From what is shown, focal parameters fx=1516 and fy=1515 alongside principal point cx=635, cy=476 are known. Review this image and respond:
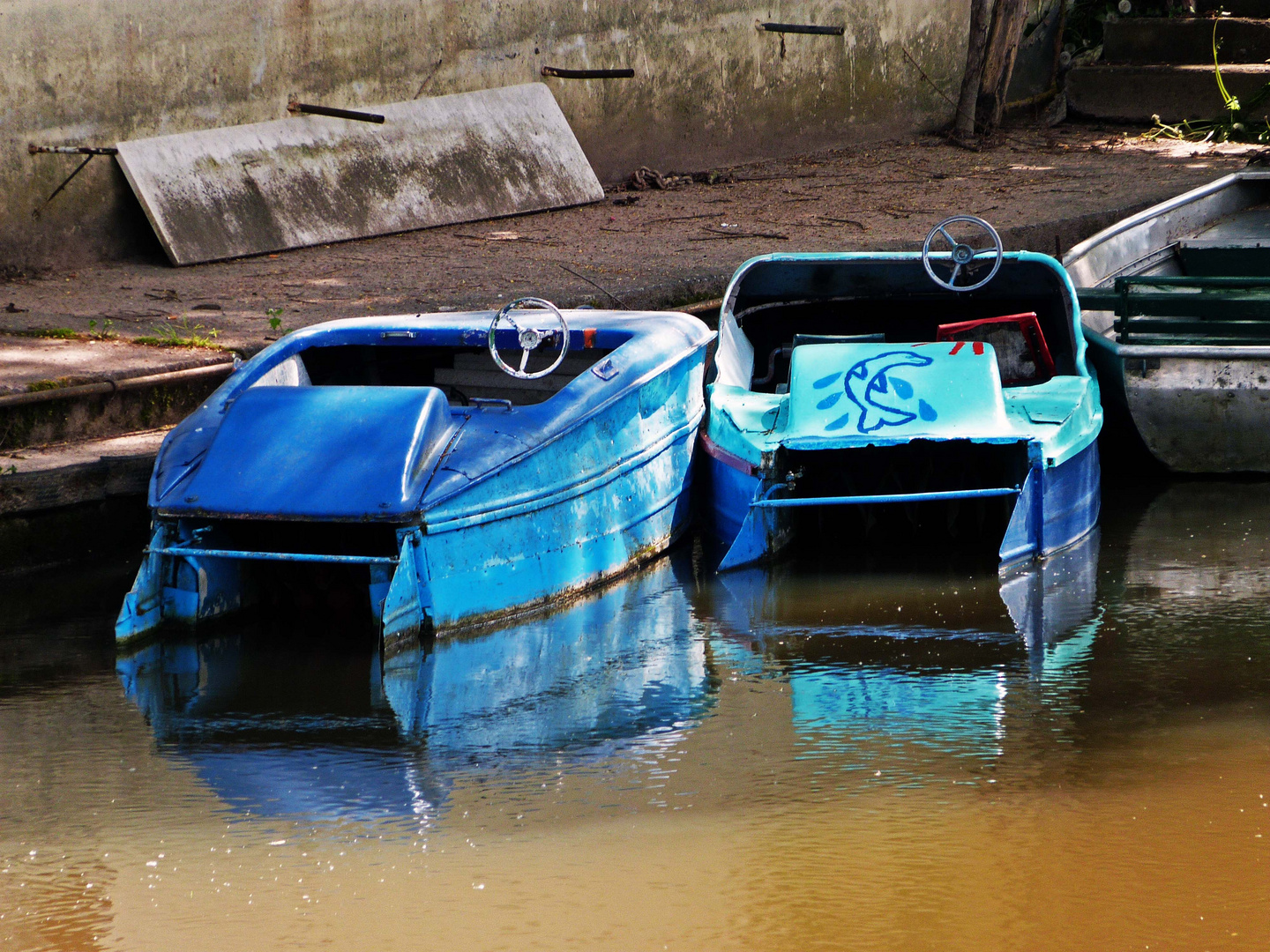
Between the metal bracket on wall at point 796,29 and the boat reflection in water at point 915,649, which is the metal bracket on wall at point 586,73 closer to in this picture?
the metal bracket on wall at point 796,29

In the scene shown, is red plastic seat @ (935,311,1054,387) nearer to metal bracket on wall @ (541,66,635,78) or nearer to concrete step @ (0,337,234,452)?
concrete step @ (0,337,234,452)

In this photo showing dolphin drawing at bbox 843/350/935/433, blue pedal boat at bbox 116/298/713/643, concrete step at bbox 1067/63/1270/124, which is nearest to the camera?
blue pedal boat at bbox 116/298/713/643

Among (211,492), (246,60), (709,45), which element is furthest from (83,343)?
(709,45)

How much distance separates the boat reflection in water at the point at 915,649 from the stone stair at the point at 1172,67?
35.5 feet

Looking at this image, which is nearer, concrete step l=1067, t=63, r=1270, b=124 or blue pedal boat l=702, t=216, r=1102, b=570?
blue pedal boat l=702, t=216, r=1102, b=570

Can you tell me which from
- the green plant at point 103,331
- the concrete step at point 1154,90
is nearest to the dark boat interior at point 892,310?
the green plant at point 103,331

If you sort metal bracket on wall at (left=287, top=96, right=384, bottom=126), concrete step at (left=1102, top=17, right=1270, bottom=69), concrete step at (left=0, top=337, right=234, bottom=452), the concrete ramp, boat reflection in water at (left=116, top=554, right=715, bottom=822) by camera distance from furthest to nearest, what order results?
concrete step at (left=1102, top=17, right=1270, bottom=69)
metal bracket on wall at (left=287, top=96, right=384, bottom=126)
the concrete ramp
concrete step at (left=0, top=337, right=234, bottom=452)
boat reflection in water at (left=116, top=554, right=715, bottom=822)

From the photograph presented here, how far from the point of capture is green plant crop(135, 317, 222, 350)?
7.51 m

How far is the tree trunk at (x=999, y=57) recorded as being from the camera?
1508 cm

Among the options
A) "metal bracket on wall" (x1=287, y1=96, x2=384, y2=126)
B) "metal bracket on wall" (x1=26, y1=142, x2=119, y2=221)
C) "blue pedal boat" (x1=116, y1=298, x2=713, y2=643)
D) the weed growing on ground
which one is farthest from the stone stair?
the weed growing on ground

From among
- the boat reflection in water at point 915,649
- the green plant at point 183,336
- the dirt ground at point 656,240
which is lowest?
the boat reflection in water at point 915,649

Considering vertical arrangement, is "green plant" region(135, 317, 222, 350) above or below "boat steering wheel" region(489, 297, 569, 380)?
below

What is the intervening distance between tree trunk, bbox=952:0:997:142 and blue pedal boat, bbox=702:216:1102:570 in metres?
8.30

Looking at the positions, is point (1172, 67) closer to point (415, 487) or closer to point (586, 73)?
point (586, 73)
